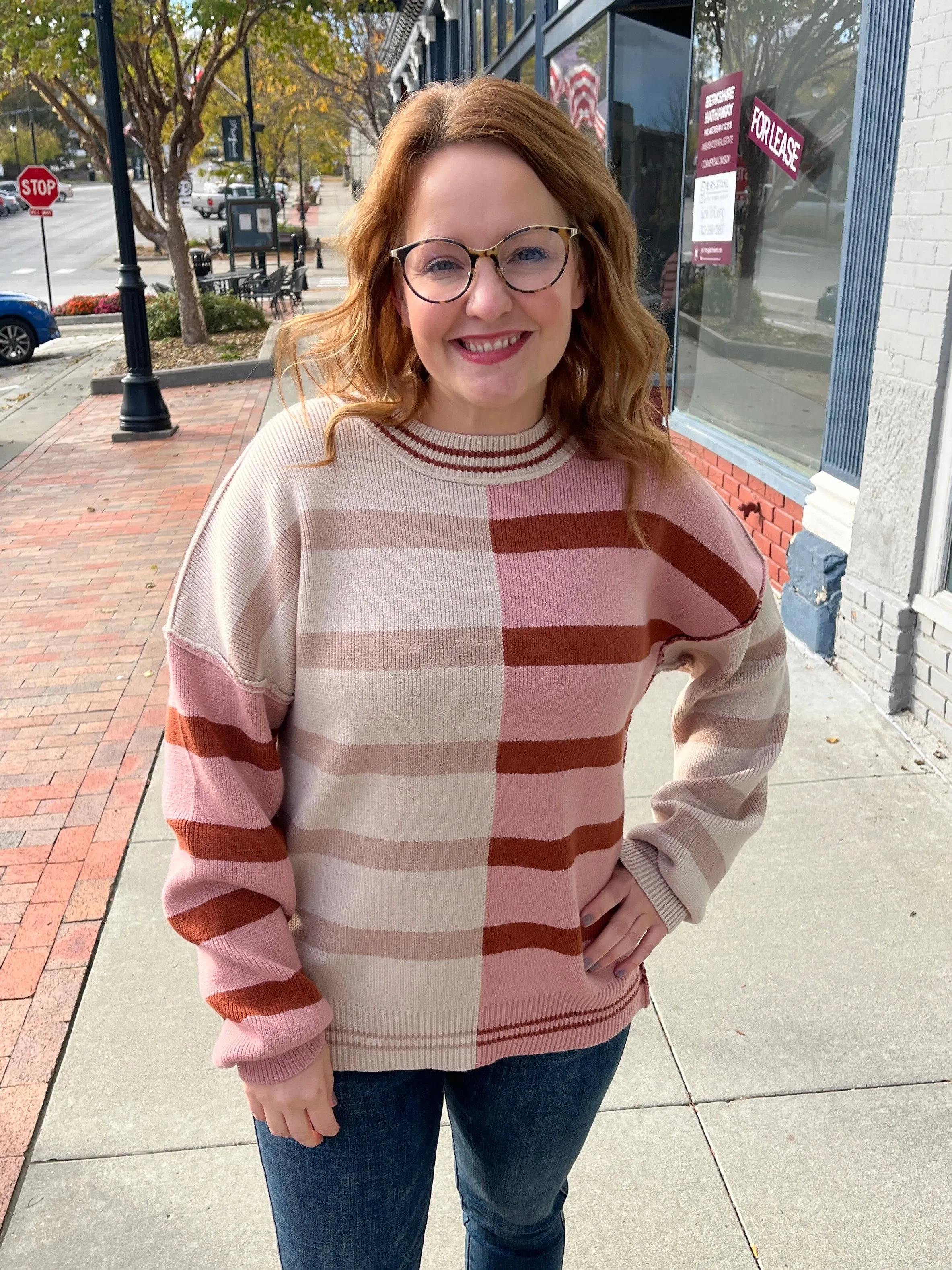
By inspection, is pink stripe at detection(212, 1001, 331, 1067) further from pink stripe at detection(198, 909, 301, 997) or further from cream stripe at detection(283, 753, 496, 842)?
cream stripe at detection(283, 753, 496, 842)

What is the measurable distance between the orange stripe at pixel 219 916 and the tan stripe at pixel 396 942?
→ 106mm

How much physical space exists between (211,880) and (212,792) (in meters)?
0.11

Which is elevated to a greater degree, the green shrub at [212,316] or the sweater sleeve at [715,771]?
the sweater sleeve at [715,771]

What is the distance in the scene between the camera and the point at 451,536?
1.51 metres

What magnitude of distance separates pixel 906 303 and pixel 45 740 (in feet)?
12.6

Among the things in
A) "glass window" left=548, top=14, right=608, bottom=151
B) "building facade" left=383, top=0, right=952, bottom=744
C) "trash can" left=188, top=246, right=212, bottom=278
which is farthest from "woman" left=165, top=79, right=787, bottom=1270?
"trash can" left=188, top=246, right=212, bottom=278

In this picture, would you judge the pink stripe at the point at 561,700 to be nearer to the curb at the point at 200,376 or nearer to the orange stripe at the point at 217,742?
the orange stripe at the point at 217,742

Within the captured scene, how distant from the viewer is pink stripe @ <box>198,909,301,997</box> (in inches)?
58.4

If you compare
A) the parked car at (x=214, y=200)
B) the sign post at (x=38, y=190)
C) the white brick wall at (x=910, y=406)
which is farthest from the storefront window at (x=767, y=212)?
the parked car at (x=214, y=200)

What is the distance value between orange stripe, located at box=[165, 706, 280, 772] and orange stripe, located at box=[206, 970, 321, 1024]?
0.27 m

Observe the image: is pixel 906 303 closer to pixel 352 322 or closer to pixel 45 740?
pixel 352 322

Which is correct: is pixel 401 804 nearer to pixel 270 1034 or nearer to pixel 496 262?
pixel 270 1034

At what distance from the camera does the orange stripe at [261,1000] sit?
1.48 m

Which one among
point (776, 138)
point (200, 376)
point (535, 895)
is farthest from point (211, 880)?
point (200, 376)
